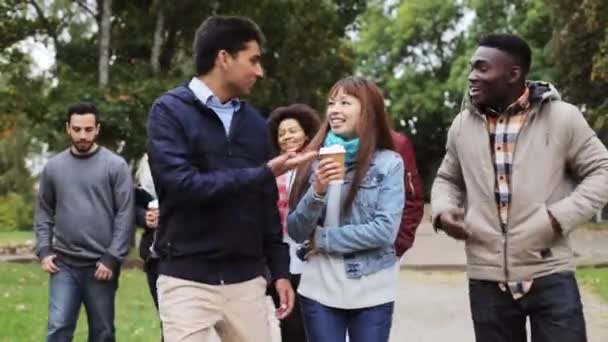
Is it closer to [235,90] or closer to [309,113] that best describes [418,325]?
[309,113]

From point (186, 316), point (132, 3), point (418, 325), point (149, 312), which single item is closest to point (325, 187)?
point (186, 316)

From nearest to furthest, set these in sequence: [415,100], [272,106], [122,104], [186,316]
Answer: [186,316]
[122,104]
[272,106]
[415,100]

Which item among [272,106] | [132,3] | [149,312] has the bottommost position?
[149,312]

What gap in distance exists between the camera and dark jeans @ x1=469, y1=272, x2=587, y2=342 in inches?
185

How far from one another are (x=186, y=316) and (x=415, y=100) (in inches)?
1667

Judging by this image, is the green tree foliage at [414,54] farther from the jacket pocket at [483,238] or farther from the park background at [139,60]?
the jacket pocket at [483,238]

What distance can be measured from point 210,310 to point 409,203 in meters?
2.21

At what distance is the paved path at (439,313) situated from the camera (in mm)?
10336

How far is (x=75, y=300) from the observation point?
7.10 metres

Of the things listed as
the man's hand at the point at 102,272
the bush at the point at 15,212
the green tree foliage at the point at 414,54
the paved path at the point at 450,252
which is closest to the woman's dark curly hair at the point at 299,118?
the man's hand at the point at 102,272

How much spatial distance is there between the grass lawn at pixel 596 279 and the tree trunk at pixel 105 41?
32.0ft

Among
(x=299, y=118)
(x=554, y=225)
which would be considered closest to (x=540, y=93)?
(x=554, y=225)

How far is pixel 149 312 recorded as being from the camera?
12.7 meters

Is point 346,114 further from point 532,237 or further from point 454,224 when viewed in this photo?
point 532,237
